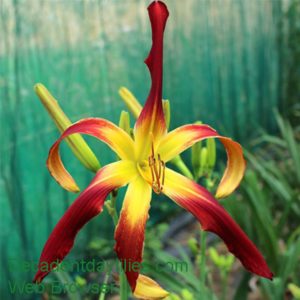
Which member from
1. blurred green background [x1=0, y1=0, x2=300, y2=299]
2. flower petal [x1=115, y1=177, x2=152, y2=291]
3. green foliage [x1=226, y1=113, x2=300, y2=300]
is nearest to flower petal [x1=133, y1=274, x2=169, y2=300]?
flower petal [x1=115, y1=177, x2=152, y2=291]

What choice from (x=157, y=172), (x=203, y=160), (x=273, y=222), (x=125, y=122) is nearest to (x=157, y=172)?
(x=157, y=172)

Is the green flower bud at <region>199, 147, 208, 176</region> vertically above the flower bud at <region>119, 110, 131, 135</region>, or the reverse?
the flower bud at <region>119, 110, 131, 135</region>

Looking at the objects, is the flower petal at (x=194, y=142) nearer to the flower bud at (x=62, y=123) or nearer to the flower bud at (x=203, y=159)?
the flower bud at (x=62, y=123)

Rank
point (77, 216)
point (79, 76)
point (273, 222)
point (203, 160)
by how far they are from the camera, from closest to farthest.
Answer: point (77, 216) < point (203, 160) < point (273, 222) < point (79, 76)

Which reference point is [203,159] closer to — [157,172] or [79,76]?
[157,172]

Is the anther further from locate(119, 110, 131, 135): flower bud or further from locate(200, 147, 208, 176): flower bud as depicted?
locate(200, 147, 208, 176): flower bud

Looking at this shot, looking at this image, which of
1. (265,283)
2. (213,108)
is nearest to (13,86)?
(265,283)
